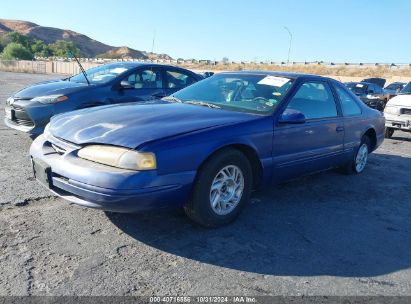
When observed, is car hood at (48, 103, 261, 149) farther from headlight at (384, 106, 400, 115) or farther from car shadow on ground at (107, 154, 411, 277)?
headlight at (384, 106, 400, 115)

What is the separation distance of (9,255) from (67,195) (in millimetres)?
615

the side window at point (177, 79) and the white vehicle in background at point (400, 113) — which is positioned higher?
the side window at point (177, 79)

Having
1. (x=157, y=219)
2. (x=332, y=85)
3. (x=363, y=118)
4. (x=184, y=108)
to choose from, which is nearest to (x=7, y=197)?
(x=157, y=219)

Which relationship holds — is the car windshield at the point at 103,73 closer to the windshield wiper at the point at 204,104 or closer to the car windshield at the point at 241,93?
the car windshield at the point at 241,93

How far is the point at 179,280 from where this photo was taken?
2.88 meters

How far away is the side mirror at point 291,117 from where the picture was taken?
4254 millimetres

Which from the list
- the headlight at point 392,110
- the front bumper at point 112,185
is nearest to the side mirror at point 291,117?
the front bumper at point 112,185

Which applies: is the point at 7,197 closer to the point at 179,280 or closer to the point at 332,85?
the point at 179,280

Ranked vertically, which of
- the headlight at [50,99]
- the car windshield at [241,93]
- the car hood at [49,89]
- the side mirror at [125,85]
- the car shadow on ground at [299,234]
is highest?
the car windshield at [241,93]

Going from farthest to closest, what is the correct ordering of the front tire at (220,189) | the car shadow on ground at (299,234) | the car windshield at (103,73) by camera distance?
the car windshield at (103,73)
the front tire at (220,189)
the car shadow on ground at (299,234)

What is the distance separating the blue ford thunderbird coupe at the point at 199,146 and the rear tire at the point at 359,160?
2.56 ft

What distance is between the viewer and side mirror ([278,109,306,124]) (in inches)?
167

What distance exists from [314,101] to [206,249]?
2516 mm

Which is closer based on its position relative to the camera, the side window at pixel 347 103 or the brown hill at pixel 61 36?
the side window at pixel 347 103
